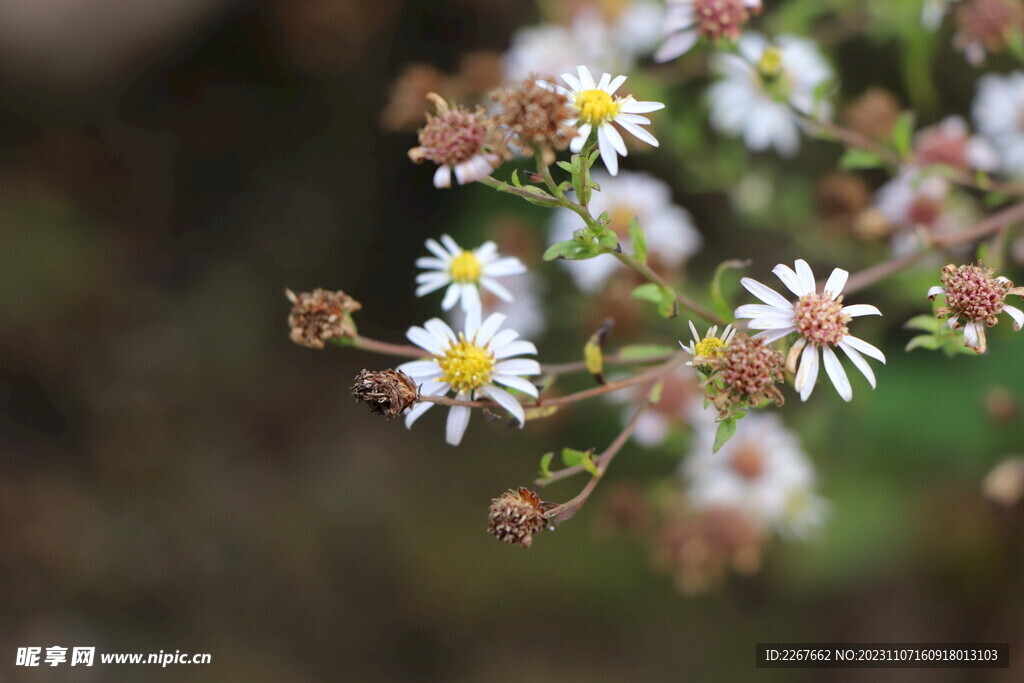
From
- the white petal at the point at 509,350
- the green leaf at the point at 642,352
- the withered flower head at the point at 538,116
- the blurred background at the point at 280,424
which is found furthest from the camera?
the blurred background at the point at 280,424

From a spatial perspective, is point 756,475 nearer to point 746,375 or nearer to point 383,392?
point 746,375

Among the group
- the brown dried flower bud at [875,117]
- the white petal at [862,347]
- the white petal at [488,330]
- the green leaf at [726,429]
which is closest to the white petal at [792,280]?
the white petal at [862,347]

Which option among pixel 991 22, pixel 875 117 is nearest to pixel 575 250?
pixel 991 22

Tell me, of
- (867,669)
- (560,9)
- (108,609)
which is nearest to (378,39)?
(560,9)

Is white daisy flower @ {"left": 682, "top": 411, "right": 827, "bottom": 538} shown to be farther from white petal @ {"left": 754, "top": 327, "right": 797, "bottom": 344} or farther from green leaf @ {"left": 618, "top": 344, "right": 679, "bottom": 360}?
white petal @ {"left": 754, "top": 327, "right": 797, "bottom": 344}

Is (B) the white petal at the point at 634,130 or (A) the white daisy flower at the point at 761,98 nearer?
(B) the white petal at the point at 634,130

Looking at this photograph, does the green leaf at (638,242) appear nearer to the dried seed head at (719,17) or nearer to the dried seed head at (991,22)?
the dried seed head at (719,17)

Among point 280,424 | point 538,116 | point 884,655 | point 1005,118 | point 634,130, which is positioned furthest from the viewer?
point 280,424

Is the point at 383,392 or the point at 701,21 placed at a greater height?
the point at 701,21
